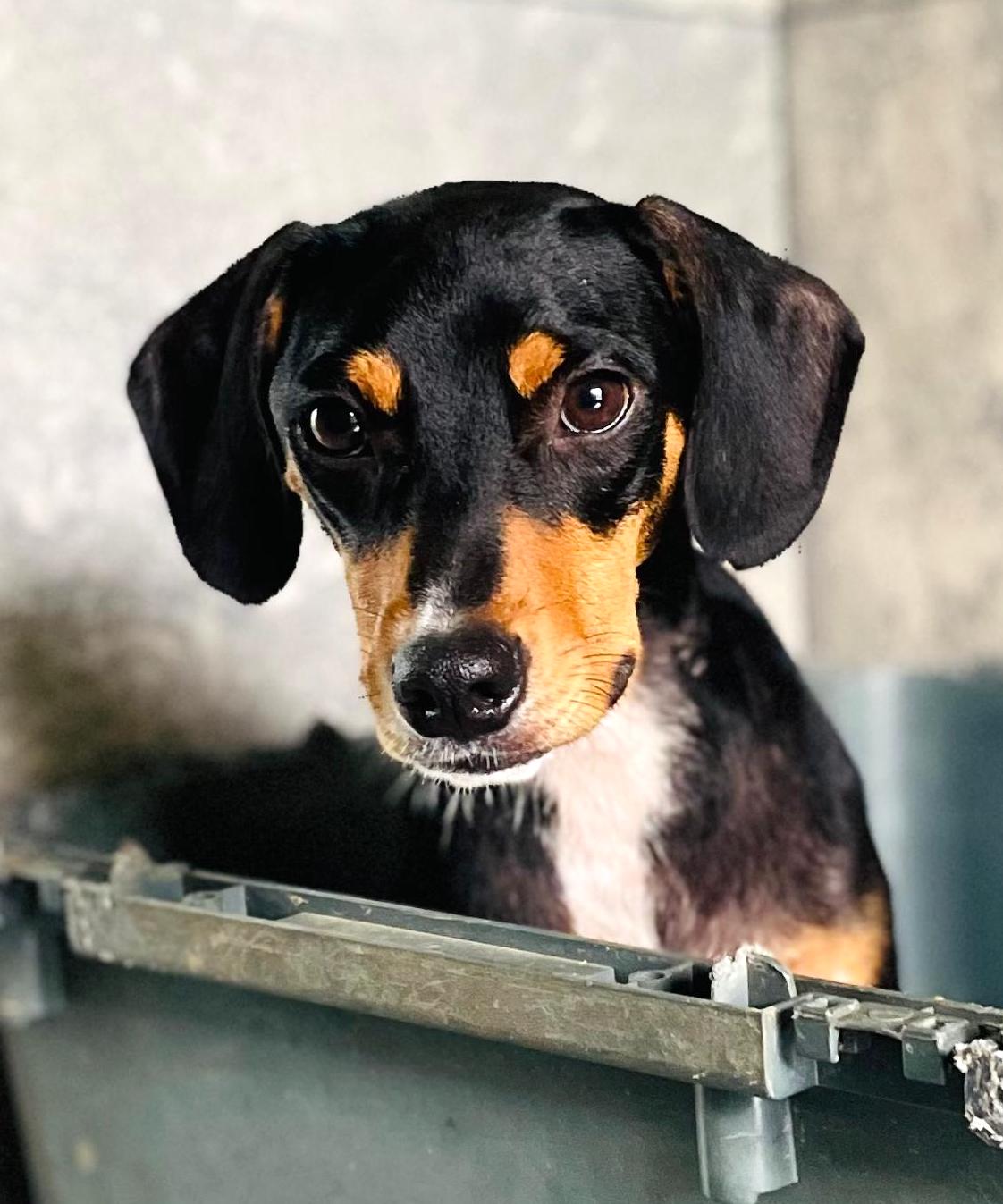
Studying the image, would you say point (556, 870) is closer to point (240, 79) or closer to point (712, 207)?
point (712, 207)

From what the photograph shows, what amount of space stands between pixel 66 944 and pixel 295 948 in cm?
28

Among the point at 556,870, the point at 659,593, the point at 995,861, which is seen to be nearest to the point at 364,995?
the point at 556,870

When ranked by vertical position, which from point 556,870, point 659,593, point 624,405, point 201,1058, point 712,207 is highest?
point 712,207

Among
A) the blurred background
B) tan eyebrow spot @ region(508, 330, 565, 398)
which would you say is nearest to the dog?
tan eyebrow spot @ region(508, 330, 565, 398)

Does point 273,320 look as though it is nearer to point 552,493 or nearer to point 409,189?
point 552,493

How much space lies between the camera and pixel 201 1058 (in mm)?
1068

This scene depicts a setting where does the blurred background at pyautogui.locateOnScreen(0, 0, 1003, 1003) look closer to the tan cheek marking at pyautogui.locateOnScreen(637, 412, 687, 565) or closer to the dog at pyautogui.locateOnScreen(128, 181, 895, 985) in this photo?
the dog at pyautogui.locateOnScreen(128, 181, 895, 985)

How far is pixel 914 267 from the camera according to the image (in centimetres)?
121

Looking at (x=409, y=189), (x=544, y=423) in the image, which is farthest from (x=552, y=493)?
(x=409, y=189)

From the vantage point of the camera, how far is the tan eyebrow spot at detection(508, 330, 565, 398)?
0.84 metres

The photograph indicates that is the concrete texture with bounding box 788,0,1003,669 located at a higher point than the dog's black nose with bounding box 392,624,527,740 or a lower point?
higher

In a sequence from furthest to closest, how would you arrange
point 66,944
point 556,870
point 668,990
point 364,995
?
point 66,944, point 556,870, point 364,995, point 668,990

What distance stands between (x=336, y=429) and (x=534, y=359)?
12 centimetres

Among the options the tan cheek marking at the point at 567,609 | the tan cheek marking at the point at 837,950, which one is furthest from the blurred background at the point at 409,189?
the tan cheek marking at the point at 567,609
